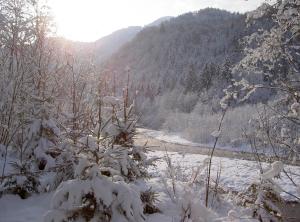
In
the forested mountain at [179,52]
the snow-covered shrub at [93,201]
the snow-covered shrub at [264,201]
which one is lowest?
the snow-covered shrub at [264,201]

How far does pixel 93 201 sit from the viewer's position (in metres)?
3.61

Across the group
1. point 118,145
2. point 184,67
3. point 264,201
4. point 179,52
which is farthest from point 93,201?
point 179,52

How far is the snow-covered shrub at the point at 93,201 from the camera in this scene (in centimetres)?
352

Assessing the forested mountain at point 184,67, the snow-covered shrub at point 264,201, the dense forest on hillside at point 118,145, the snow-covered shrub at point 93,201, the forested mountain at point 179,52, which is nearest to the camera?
the snow-covered shrub at point 93,201

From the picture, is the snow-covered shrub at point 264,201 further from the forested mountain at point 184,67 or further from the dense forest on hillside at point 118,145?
the forested mountain at point 184,67

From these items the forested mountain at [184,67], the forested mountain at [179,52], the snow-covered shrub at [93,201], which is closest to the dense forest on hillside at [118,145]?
the snow-covered shrub at [93,201]

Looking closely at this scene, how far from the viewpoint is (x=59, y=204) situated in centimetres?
360

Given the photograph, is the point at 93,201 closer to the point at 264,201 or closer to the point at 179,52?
the point at 264,201

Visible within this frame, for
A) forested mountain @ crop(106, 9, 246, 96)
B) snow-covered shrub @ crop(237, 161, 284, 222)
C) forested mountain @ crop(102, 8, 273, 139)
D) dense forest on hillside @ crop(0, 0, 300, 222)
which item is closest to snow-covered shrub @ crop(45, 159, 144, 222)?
dense forest on hillside @ crop(0, 0, 300, 222)

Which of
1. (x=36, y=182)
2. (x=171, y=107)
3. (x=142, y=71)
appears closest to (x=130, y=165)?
(x=36, y=182)

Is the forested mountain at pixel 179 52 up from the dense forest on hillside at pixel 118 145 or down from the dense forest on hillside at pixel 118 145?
up

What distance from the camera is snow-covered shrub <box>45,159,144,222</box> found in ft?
11.5

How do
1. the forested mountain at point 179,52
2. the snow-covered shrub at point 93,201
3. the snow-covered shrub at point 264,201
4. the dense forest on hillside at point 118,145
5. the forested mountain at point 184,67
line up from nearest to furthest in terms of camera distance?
the snow-covered shrub at point 93,201 → the dense forest on hillside at point 118,145 → the snow-covered shrub at point 264,201 → the forested mountain at point 184,67 → the forested mountain at point 179,52

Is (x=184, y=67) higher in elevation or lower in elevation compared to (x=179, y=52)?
lower
